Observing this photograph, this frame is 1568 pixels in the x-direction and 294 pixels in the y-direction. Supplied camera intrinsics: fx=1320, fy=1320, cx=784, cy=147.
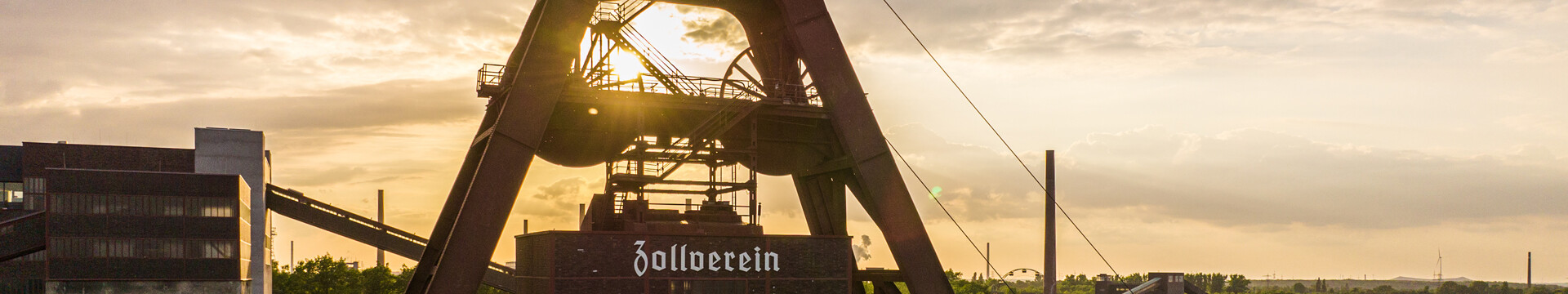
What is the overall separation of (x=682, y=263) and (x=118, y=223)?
4858 centimetres

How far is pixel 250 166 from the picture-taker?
9200 centimetres

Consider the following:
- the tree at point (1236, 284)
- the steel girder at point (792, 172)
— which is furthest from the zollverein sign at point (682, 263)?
the tree at point (1236, 284)

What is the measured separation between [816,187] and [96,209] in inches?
1842

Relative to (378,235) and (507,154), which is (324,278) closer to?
(378,235)

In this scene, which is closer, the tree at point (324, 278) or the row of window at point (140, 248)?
the row of window at point (140, 248)

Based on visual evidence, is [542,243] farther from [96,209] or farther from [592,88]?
[96,209]

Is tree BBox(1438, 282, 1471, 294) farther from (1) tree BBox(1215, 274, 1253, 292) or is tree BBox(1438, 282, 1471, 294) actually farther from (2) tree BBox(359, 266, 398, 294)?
(2) tree BBox(359, 266, 398, 294)

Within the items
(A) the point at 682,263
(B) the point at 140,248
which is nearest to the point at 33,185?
(B) the point at 140,248


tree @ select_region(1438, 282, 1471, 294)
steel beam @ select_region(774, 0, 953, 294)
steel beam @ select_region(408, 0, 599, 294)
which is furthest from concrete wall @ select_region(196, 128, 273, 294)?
tree @ select_region(1438, 282, 1471, 294)

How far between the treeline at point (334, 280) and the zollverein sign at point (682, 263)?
52.1 metres

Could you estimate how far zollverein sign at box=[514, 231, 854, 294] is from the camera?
39.0 m

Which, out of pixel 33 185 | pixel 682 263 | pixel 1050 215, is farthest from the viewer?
pixel 33 185

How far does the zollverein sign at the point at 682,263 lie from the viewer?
3897 centimetres

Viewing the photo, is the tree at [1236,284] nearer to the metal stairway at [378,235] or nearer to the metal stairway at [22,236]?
the metal stairway at [378,235]
